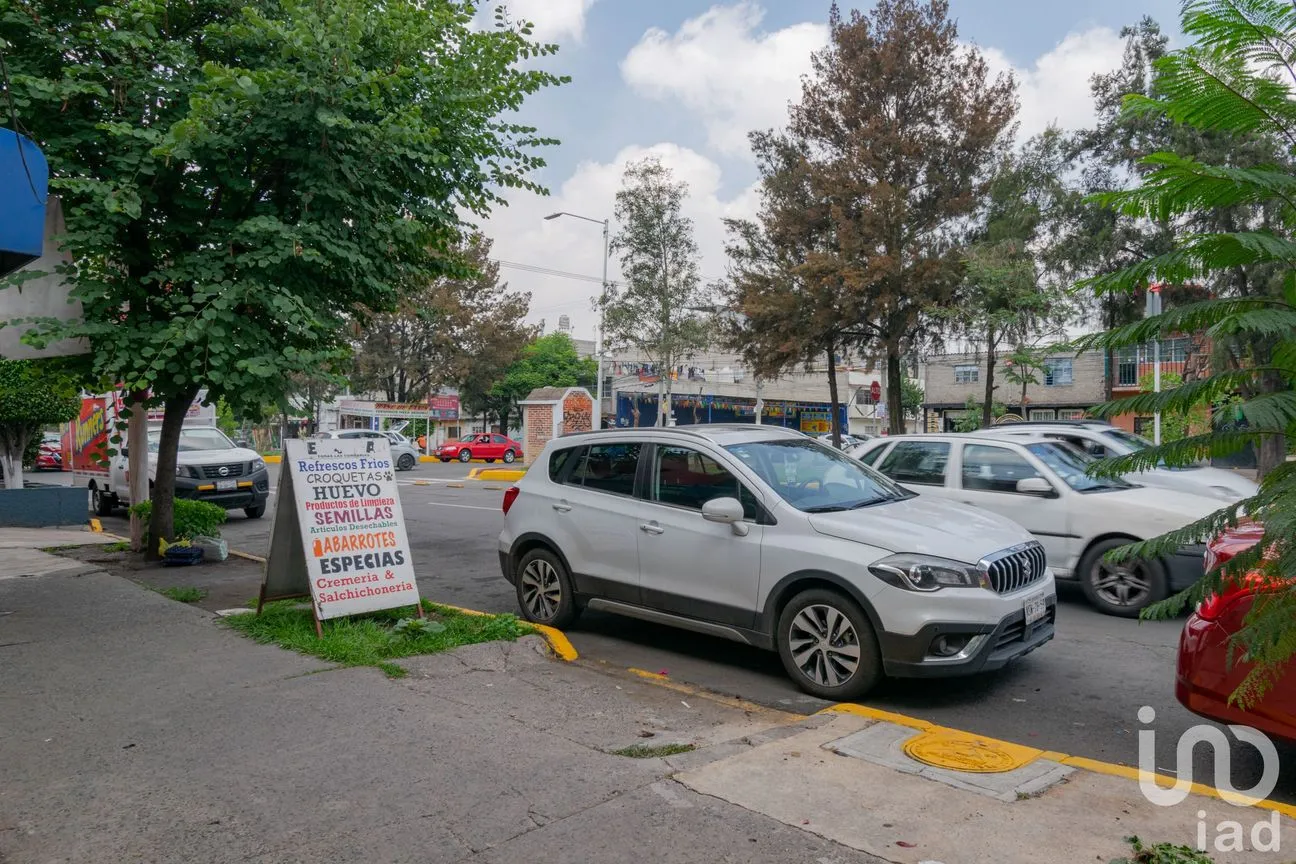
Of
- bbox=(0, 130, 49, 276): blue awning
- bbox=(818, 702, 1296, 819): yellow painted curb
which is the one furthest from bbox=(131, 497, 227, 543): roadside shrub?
bbox=(818, 702, 1296, 819): yellow painted curb

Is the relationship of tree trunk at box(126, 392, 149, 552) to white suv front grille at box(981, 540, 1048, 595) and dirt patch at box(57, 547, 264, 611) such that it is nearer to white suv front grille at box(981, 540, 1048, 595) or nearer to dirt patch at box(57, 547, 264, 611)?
dirt patch at box(57, 547, 264, 611)

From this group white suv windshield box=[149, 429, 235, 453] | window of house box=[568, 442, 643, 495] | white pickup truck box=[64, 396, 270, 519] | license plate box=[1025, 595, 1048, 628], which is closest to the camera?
license plate box=[1025, 595, 1048, 628]

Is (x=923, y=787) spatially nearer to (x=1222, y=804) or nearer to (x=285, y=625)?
(x=1222, y=804)

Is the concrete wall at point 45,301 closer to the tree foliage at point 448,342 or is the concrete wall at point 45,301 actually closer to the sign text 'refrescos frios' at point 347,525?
the sign text 'refrescos frios' at point 347,525

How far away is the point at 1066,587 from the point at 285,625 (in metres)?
7.62

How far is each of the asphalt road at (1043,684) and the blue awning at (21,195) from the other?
4.74 m

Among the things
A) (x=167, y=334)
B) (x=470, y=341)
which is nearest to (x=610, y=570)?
(x=167, y=334)

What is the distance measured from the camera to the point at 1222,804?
3.83 m

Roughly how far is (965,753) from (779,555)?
174cm

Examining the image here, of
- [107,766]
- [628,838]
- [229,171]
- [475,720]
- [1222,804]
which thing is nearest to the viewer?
[628,838]

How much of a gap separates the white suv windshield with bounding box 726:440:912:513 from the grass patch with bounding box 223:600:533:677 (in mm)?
2321

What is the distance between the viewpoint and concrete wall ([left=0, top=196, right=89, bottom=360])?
717 centimetres

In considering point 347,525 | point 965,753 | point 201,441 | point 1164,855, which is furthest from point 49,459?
point 1164,855

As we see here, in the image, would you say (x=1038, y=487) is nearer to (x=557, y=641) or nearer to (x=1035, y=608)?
(x=1035, y=608)
